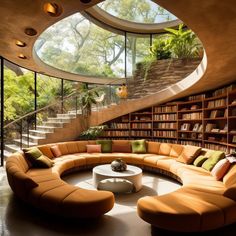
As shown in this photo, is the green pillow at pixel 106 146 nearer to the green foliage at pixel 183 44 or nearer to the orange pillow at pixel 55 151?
the orange pillow at pixel 55 151

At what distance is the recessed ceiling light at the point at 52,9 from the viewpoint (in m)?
3.01

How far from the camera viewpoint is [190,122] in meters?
7.73

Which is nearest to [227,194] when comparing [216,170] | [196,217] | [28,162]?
[196,217]

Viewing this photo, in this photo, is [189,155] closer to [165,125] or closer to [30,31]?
[165,125]

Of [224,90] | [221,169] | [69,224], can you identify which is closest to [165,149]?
[224,90]

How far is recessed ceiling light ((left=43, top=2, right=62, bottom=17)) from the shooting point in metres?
3.01

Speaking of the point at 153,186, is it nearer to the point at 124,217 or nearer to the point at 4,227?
the point at 124,217

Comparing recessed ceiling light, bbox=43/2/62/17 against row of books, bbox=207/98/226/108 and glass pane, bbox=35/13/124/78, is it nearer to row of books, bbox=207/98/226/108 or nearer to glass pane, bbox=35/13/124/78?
row of books, bbox=207/98/226/108

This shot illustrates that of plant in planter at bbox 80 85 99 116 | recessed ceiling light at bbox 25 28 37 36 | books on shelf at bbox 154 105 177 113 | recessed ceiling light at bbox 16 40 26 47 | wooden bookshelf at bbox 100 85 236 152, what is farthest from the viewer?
books on shelf at bbox 154 105 177 113

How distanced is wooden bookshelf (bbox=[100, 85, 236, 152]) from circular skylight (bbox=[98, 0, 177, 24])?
6.50m

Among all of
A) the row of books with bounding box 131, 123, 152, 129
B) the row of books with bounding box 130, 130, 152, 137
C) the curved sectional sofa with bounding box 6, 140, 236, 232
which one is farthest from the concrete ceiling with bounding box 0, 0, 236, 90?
the row of books with bounding box 130, 130, 152, 137

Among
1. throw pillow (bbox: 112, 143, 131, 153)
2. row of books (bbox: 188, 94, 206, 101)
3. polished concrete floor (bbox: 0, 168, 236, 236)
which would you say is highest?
row of books (bbox: 188, 94, 206, 101)

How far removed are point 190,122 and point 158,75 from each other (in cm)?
264

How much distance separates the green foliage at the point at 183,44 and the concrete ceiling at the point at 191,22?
401 cm
